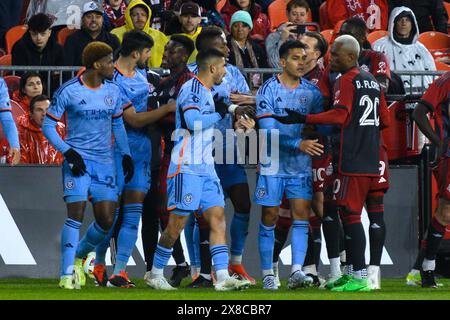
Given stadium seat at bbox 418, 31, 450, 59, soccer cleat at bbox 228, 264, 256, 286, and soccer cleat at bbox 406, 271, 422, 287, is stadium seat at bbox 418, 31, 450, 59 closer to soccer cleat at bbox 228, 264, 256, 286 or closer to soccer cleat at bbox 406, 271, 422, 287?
soccer cleat at bbox 406, 271, 422, 287

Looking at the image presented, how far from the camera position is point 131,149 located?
13.3m

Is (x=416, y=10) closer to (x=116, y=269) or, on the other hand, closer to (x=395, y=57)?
(x=395, y=57)

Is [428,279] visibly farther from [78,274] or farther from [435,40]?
[435,40]

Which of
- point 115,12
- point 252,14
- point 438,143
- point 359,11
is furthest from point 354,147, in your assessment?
point 359,11

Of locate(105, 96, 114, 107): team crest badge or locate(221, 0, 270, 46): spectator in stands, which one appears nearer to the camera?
locate(105, 96, 114, 107): team crest badge

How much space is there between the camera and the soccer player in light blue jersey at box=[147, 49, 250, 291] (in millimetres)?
12234

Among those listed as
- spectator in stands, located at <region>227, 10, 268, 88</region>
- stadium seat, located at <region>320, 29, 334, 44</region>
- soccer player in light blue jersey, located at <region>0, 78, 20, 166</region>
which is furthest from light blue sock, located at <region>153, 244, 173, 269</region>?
stadium seat, located at <region>320, 29, 334, 44</region>

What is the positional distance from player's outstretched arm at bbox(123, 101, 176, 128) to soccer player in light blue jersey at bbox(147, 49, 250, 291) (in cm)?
58

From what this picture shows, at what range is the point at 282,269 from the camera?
1502 centimetres

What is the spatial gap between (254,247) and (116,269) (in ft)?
7.34

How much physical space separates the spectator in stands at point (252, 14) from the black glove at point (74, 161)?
6.13 m

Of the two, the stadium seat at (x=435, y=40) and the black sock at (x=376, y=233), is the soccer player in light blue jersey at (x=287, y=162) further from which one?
the stadium seat at (x=435, y=40)

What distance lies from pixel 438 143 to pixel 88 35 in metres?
5.61
